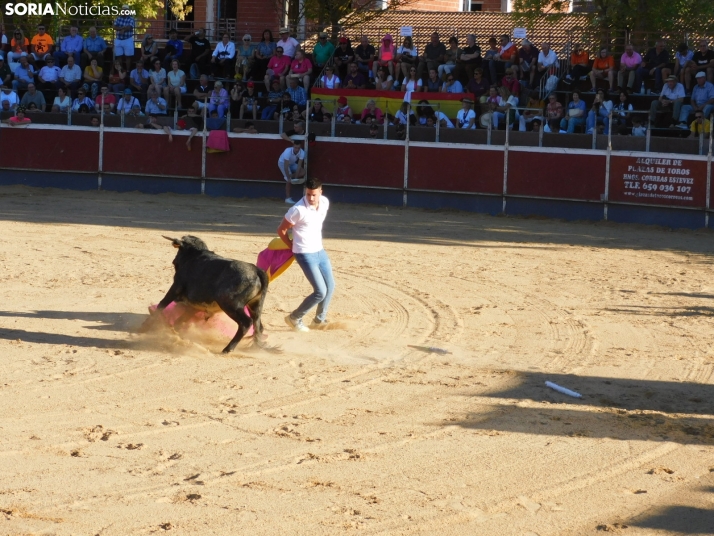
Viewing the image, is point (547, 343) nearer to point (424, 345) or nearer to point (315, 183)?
point (424, 345)

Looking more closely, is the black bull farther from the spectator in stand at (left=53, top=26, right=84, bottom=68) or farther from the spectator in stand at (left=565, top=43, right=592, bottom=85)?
the spectator in stand at (left=53, top=26, right=84, bottom=68)

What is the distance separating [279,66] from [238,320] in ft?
46.6

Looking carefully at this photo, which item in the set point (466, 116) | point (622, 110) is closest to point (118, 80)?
point (466, 116)

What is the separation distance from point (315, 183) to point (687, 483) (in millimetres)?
4135

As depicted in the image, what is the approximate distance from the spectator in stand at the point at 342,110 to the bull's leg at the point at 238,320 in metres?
12.0

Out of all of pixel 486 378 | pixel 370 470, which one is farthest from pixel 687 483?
pixel 486 378

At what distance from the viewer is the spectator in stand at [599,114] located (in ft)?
57.9

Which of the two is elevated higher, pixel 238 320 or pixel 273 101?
pixel 273 101

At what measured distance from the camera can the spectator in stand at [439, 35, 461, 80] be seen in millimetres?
19922

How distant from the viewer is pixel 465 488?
202 inches

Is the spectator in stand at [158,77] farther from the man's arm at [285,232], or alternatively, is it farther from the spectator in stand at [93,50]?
the man's arm at [285,232]

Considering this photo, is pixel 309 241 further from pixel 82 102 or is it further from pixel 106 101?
pixel 82 102

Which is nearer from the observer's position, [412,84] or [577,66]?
[577,66]

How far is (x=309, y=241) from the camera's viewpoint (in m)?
8.45
